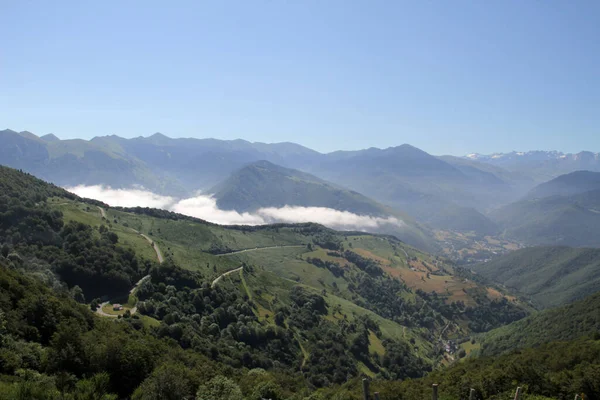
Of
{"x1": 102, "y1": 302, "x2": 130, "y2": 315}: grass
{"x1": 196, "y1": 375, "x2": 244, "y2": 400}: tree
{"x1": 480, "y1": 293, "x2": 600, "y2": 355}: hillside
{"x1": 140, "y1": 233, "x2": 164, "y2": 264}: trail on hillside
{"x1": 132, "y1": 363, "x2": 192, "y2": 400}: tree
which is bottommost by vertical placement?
{"x1": 480, "y1": 293, "x2": 600, "y2": 355}: hillside

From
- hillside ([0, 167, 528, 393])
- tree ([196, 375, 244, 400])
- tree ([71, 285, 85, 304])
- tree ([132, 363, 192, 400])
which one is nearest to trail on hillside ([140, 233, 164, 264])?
hillside ([0, 167, 528, 393])

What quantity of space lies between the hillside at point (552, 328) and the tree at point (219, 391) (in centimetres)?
13382

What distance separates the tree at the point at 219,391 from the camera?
48.1 m

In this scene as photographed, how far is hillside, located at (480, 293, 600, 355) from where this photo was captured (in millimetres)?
145000

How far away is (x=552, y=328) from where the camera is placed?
16075 cm

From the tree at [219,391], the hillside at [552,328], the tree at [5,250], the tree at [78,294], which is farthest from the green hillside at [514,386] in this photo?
the tree at [5,250]

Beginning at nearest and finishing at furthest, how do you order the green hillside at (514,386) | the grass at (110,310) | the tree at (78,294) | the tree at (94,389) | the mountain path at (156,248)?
the tree at (94,389) < the green hillside at (514,386) < the grass at (110,310) < the tree at (78,294) < the mountain path at (156,248)

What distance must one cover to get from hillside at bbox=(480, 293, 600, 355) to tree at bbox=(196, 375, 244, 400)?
439 feet

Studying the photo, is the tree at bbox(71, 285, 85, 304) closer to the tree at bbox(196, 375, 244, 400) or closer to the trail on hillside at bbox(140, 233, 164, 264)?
the trail on hillside at bbox(140, 233, 164, 264)

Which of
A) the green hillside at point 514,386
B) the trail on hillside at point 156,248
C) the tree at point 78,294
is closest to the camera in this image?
the green hillside at point 514,386

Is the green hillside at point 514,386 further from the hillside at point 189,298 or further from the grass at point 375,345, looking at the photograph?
the grass at point 375,345

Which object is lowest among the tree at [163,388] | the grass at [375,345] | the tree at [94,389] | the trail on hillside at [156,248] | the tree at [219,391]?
the grass at [375,345]

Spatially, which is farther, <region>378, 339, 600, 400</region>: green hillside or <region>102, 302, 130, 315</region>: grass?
<region>102, 302, 130, 315</region>: grass

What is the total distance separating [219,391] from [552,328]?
162 meters
